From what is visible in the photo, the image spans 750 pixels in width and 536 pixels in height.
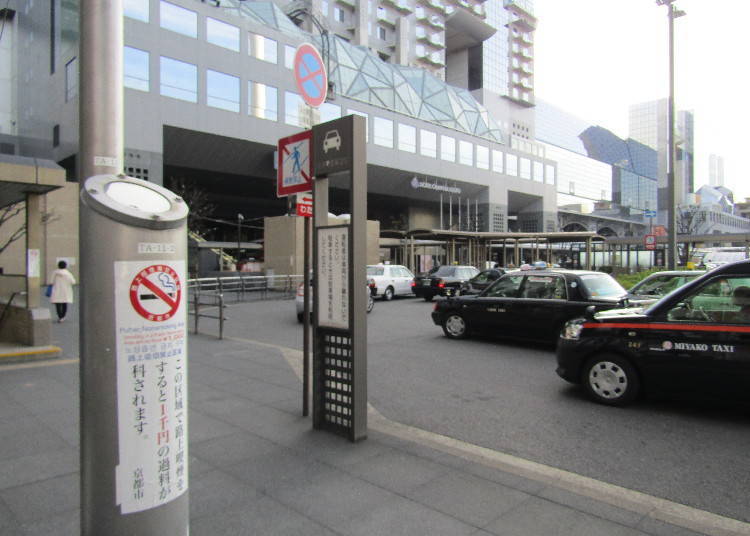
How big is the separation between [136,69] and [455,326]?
28.0 meters

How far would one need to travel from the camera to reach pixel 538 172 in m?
63.7

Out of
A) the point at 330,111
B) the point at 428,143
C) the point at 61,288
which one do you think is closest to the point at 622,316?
the point at 61,288

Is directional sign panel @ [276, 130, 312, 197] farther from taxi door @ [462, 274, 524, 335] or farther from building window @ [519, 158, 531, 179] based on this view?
building window @ [519, 158, 531, 179]

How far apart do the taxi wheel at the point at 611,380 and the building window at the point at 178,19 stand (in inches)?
1307

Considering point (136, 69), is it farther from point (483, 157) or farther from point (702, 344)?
point (483, 157)

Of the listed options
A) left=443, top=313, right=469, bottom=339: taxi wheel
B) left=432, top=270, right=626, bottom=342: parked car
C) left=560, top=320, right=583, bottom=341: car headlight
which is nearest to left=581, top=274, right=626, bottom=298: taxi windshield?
left=432, top=270, right=626, bottom=342: parked car

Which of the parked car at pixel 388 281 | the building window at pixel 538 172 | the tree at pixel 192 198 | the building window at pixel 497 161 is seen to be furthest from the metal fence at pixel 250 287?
the building window at pixel 538 172

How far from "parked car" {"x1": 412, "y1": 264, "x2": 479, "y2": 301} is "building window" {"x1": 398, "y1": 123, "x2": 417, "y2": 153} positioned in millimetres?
26944

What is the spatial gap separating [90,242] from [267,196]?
50.1 meters

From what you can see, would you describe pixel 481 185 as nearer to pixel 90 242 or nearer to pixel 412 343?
pixel 412 343

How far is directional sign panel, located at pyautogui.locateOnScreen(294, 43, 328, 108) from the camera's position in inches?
235

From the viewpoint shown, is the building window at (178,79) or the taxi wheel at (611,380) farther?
the building window at (178,79)

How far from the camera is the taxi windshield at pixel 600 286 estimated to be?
9383 millimetres

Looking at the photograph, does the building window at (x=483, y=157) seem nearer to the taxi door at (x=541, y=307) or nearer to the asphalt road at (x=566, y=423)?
the taxi door at (x=541, y=307)
